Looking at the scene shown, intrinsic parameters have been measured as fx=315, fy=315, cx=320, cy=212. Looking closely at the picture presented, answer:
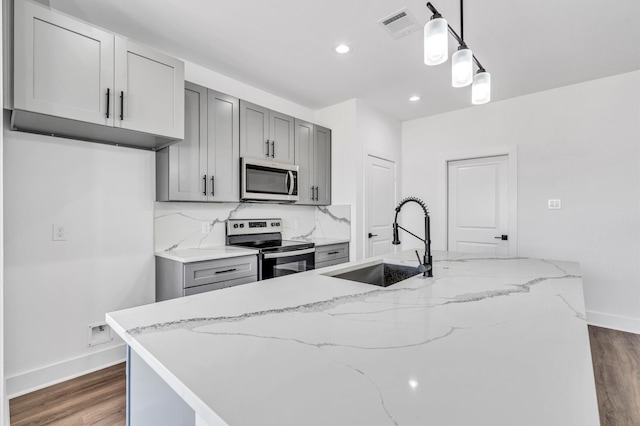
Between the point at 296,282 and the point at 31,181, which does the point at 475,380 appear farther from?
the point at 31,181

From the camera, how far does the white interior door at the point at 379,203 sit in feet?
12.8

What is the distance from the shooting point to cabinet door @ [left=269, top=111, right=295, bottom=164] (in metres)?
3.22

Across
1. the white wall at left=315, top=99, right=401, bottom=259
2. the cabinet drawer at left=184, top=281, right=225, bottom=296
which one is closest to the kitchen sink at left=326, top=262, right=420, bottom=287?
the cabinet drawer at left=184, top=281, right=225, bottom=296

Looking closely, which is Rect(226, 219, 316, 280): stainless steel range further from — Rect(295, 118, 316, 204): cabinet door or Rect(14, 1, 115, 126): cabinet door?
Rect(14, 1, 115, 126): cabinet door

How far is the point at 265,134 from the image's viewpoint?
3148mm

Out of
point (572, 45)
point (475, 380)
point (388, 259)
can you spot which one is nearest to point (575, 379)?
point (475, 380)

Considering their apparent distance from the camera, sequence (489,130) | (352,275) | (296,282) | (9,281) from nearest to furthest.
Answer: (296,282) → (352,275) → (9,281) → (489,130)

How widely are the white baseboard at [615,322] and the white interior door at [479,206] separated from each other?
3.23ft

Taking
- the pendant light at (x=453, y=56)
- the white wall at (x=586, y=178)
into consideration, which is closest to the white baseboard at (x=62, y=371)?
the pendant light at (x=453, y=56)

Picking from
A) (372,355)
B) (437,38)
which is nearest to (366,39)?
(437,38)

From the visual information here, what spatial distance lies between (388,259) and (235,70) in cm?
226

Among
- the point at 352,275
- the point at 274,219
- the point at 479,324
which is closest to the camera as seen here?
the point at 479,324

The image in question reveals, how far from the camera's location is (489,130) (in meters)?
3.86

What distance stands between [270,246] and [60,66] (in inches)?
75.9
